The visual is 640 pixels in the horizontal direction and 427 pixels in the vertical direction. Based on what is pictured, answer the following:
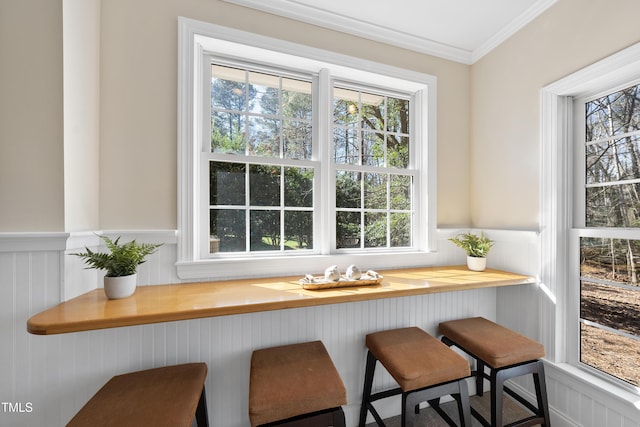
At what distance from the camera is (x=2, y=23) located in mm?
1109

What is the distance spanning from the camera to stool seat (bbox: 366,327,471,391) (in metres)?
1.24

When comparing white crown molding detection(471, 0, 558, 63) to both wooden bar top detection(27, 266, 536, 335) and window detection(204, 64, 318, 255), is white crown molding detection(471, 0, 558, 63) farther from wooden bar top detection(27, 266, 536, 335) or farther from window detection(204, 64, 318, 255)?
wooden bar top detection(27, 266, 536, 335)

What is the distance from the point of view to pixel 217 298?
125 centimetres

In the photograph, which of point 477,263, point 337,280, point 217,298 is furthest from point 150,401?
point 477,263

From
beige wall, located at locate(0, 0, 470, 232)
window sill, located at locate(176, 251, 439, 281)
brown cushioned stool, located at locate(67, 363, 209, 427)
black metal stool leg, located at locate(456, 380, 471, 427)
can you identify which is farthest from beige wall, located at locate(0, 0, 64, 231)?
black metal stool leg, located at locate(456, 380, 471, 427)

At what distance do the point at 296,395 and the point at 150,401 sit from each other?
0.58 m

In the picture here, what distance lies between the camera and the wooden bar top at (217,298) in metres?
1.00

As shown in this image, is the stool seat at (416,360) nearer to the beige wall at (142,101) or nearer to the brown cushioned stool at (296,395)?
the brown cushioned stool at (296,395)

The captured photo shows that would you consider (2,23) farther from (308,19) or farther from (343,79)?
(343,79)

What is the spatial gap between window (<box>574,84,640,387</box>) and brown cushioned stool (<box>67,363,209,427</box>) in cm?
222

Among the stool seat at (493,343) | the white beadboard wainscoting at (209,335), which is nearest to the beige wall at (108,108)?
the white beadboard wainscoting at (209,335)

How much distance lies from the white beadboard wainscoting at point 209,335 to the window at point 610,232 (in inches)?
8.9

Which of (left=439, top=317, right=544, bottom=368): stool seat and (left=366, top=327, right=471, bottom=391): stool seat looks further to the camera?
(left=439, top=317, right=544, bottom=368): stool seat

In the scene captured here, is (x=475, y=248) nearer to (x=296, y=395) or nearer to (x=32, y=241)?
(x=296, y=395)
